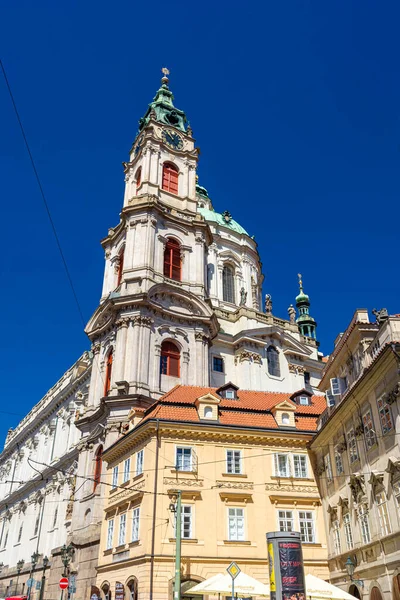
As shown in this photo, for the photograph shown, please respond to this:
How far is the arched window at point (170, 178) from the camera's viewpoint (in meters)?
51.8

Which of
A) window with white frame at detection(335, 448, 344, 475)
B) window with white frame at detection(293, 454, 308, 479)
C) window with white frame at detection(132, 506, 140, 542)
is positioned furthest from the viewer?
window with white frame at detection(293, 454, 308, 479)

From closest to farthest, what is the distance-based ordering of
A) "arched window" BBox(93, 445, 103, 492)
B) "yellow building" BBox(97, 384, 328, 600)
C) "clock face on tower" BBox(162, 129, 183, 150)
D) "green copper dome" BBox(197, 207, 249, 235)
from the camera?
"yellow building" BBox(97, 384, 328, 600) < "arched window" BBox(93, 445, 103, 492) < "clock face on tower" BBox(162, 129, 183, 150) < "green copper dome" BBox(197, 207, 249, 235)

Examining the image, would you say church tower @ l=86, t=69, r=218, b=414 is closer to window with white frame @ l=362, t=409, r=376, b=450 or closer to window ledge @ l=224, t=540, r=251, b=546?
window ledge @ l=224, t=540, r=251, b=546

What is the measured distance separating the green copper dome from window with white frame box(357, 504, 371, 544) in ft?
139

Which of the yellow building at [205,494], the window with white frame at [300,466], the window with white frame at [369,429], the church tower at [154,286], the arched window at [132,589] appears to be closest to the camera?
the window with white frame at [369,429]

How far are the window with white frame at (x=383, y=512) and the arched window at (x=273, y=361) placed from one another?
26236 millimetres

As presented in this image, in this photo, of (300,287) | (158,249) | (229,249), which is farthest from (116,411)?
(300,287)

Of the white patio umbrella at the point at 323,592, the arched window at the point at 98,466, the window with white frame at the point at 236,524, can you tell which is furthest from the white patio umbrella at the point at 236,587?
the arched window at the point at 98,466

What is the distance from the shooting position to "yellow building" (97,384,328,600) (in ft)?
81.7

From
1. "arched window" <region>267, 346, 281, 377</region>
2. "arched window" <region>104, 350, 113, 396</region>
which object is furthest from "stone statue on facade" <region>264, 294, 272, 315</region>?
"arched window" <region>104, 350, 113, 396</region>

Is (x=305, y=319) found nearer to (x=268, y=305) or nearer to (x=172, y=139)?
(x=268, y=305)

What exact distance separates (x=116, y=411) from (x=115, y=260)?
16.1 metres

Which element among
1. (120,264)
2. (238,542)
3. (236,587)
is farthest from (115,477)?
A: (120,264)

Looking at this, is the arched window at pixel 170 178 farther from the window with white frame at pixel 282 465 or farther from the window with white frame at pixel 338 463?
the window with white frame at pixel 338 463
